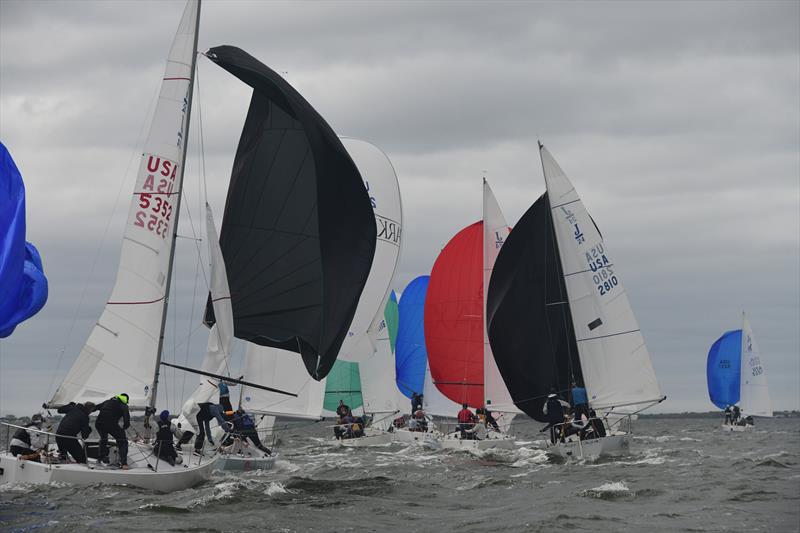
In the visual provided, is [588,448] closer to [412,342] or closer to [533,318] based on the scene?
[533,318]

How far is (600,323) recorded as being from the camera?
2589 cm

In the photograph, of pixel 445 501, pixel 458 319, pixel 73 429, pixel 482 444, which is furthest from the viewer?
pixel 458 319

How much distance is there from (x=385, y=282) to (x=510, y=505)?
10.4 m

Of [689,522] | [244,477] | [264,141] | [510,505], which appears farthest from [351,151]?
[689,522]

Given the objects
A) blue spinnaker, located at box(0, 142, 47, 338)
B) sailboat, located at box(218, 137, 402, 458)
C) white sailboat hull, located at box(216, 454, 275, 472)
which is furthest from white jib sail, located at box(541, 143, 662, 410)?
blue spinnaker, located at box(0, 142, 47, 338)

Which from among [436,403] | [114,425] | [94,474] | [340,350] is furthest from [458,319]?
[94,474]

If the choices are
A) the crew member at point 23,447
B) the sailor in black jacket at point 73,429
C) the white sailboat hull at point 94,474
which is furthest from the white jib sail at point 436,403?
the crew member at point 23,447

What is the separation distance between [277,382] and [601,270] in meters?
8.43

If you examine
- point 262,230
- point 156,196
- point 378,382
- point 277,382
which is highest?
point 156,196

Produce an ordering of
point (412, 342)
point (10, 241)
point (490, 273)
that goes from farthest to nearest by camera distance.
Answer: point (412, 342)
point (490, 273)
point (10, 241)

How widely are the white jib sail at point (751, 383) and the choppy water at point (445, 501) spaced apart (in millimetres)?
40735

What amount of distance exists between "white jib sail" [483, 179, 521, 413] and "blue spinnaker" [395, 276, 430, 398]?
427 inches

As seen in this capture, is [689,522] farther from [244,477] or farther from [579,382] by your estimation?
[579,382]

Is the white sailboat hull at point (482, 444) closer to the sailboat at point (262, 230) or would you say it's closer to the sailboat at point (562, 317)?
the sailboat at point (562, 317)
